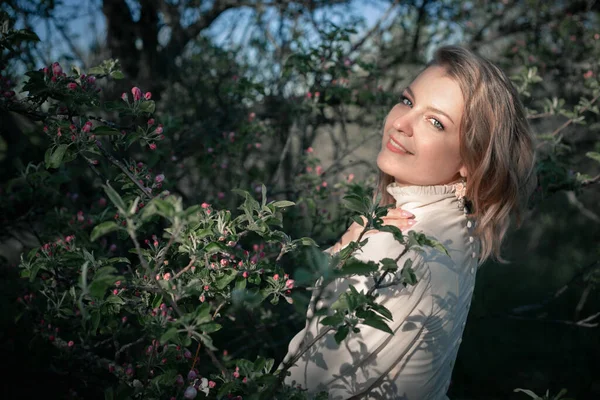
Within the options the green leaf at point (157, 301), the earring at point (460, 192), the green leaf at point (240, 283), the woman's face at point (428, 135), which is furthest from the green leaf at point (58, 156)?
the earring at point (460, 192)

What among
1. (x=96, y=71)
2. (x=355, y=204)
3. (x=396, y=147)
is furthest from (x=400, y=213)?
(x=96, y=71)

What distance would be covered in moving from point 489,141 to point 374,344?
858mm

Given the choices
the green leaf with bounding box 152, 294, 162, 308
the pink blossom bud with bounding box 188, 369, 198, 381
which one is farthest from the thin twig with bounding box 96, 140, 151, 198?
the pink blossom bud with bounding box 188, 369, 198, 381

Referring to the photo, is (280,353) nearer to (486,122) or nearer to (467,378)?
(467,378)

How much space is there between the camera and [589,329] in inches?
176

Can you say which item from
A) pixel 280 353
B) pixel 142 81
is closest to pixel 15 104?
pixel 142 81

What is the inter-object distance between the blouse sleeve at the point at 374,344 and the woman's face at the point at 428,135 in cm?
36

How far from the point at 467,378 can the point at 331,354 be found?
2652 mm

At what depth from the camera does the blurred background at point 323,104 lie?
3.03 metres

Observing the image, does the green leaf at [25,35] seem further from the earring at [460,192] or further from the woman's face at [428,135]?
the earring at [460,192]

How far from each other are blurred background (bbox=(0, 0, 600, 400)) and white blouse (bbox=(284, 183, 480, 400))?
3.73 ft

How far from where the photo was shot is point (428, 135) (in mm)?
1794

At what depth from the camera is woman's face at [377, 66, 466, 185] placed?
1.80 metres

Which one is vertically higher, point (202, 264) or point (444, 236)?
point (202, 264)
